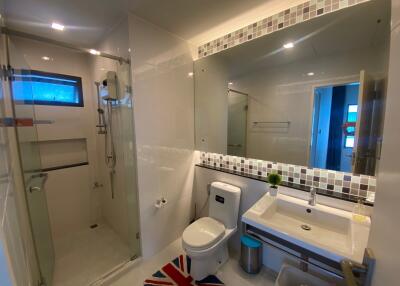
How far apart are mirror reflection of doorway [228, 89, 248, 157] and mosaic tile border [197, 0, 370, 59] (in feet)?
1.77

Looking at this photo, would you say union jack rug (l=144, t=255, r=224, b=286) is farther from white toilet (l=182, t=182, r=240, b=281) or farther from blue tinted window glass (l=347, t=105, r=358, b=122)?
blue tinted window glass (l=347, t=105, r=358, b=122)

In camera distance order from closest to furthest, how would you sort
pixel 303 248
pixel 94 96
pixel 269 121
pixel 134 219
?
pixel 303 248, pixel 269 121, pixel 134 219, pixel 94 96

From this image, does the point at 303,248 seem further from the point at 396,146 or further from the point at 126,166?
the point at 126,166

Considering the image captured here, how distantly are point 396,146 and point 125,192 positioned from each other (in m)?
2.18

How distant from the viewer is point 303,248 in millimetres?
1046

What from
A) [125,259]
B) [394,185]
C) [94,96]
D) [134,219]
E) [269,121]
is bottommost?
[125,259]

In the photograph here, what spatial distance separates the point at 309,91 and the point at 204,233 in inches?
63.8

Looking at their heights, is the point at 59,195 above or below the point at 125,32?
below

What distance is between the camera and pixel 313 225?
4.39 ft

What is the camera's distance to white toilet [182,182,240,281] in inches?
61.7

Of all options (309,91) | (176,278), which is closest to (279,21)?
(309,91)

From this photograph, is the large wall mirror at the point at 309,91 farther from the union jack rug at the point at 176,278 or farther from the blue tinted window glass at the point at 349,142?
the union jack rug at the point at 176,278

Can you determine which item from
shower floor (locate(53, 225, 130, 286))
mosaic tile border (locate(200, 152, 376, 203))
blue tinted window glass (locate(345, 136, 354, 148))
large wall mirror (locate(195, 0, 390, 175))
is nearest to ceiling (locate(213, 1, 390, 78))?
large wall mirror (locate(195, 0, 390, 175))

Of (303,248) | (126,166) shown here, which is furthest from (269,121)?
(126,166)
